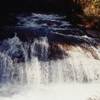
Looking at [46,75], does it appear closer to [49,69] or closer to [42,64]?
[49,69]

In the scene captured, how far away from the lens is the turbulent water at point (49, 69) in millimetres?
8938

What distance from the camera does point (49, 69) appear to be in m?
9.42

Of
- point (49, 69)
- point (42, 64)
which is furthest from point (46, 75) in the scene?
point (42, 64)

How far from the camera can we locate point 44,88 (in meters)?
9.09

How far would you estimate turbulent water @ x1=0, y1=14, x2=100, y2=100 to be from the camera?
8938mm

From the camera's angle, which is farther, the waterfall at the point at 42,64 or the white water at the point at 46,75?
the waterfall at the point at 42,64

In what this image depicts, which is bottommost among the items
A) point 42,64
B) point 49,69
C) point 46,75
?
point 46,75

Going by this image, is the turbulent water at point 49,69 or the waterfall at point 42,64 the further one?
the waterfall at point 42,64

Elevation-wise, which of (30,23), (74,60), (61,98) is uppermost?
(30,23)

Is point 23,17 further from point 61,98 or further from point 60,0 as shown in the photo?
point 61,98

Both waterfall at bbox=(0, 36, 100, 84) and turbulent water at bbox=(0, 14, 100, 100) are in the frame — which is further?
waterfall at bbox=(0, 36, 100, 84)

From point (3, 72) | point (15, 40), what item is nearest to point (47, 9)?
point (15, 40)

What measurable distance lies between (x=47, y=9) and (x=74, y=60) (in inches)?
194

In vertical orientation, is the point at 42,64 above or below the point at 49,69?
above
